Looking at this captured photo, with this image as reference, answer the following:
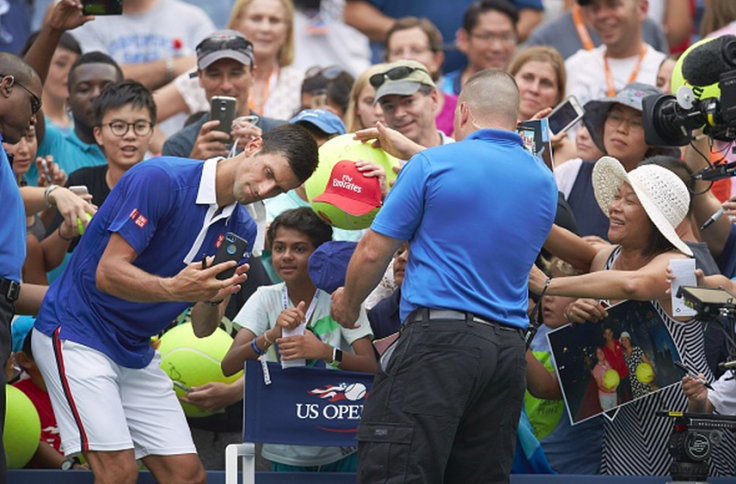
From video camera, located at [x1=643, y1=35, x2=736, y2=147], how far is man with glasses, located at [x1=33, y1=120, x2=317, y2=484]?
167 centimetres

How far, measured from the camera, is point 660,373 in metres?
6.57

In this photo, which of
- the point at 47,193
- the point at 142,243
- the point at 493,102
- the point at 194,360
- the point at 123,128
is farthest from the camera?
the point at 123,128

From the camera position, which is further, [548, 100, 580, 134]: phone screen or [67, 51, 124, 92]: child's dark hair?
[67, 51, 124, 92]: child's dark hair

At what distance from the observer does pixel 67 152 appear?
342 inches

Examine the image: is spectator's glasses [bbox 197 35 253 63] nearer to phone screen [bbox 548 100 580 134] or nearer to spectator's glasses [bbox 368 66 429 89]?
spectator's glasses [bbox 368 66 429 89]

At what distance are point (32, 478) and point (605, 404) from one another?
2.93 metres

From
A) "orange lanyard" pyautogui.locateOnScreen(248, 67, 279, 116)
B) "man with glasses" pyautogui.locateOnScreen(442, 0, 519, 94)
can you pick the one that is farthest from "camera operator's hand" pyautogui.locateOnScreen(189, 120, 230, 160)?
"man with glasses" pyautogui.locateOnScreen(442, 0, 519, 94)

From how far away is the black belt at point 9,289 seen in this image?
614 centimetres

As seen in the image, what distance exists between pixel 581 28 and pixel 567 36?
13cm

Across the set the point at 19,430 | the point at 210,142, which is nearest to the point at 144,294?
the point at 19,430

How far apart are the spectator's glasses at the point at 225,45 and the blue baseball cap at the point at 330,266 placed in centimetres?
211

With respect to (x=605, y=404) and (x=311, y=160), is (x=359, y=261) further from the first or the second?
(x=605, y=404)

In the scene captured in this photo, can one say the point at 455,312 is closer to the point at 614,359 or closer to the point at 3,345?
the point at 614,359

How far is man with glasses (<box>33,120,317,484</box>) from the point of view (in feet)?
19.7
